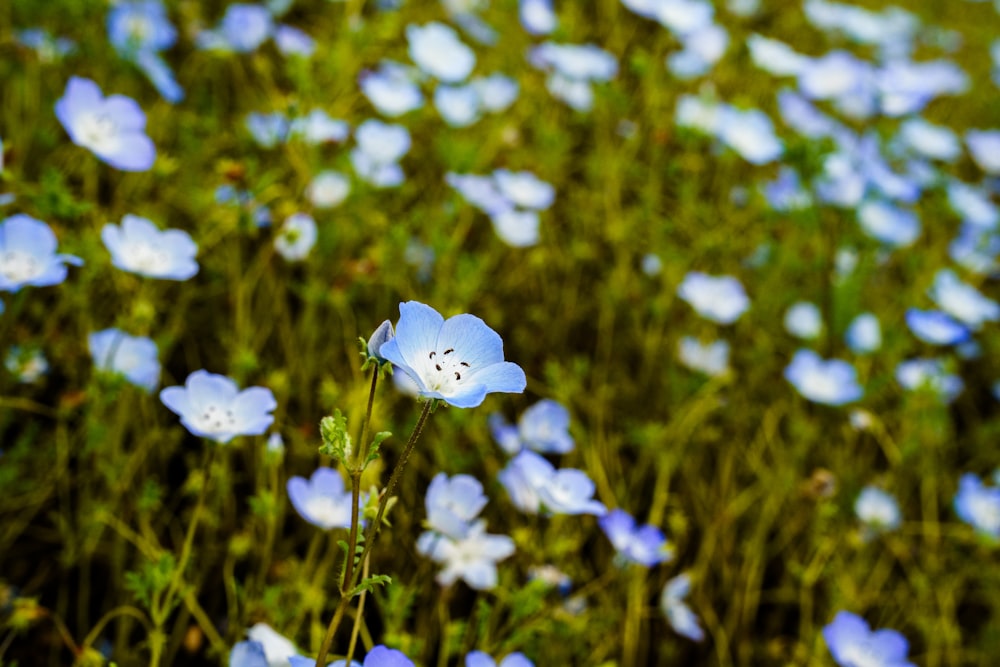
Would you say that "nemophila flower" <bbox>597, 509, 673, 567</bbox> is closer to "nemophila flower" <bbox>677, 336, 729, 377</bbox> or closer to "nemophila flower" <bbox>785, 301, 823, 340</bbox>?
"nemophila flower" <bbox>677, 336, 729, 377</bbox>

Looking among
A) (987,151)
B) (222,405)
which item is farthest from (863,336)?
(222,405)

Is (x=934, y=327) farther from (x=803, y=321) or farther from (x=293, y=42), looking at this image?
(x=293, y=42)

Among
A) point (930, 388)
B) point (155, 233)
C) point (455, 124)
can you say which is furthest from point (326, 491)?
point (930, 388)

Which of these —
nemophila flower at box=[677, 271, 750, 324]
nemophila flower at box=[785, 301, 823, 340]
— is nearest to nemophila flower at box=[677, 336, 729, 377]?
nemophila flower at box=[677, 271, 750, 324]

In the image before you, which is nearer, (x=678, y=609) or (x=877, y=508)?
(x=678, y=609)

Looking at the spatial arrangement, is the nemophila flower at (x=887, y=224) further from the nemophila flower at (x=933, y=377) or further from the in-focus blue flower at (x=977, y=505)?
the in-focus blue flower at (x=977, y=505)
